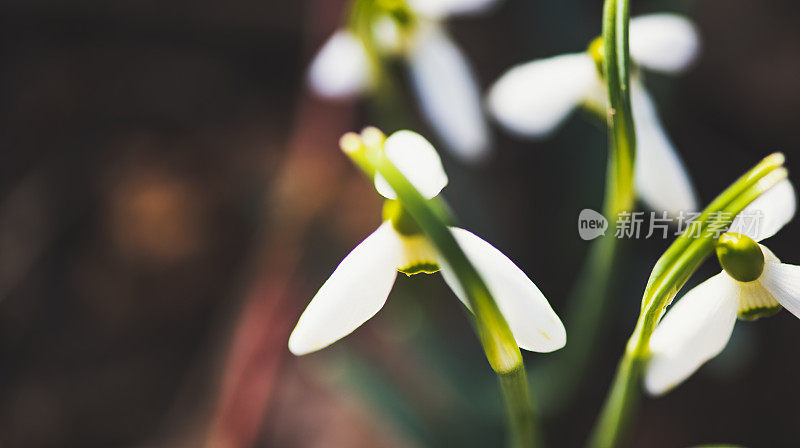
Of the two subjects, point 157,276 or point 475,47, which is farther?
point 475,47

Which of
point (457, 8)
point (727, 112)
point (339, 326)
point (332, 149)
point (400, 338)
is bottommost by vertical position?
point (339, 326)

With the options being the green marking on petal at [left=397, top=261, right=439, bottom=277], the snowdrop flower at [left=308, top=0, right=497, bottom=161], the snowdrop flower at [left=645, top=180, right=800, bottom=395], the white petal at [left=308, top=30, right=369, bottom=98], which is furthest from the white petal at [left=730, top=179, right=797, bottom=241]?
the white petal at [left=308, top=30, right=369, bottom=98]

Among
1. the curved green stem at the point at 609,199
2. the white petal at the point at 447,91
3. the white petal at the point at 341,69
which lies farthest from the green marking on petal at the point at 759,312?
the white petal at the point at 341,69

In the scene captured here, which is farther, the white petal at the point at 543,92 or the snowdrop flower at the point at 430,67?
the snowdrop flower at the point at 430,67

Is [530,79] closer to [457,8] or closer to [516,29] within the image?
[457,8]

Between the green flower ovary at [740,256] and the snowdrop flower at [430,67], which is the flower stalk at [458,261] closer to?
the green flower ovary at [740,256]

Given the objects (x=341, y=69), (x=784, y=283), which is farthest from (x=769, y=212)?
(x=341, y=69)

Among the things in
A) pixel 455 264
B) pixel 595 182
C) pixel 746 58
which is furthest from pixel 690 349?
pixel 746 58

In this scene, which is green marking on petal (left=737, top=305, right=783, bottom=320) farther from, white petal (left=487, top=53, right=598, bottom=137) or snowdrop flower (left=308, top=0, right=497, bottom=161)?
snowdrop flower (left=308, top=0, right=497, bottom=161)
